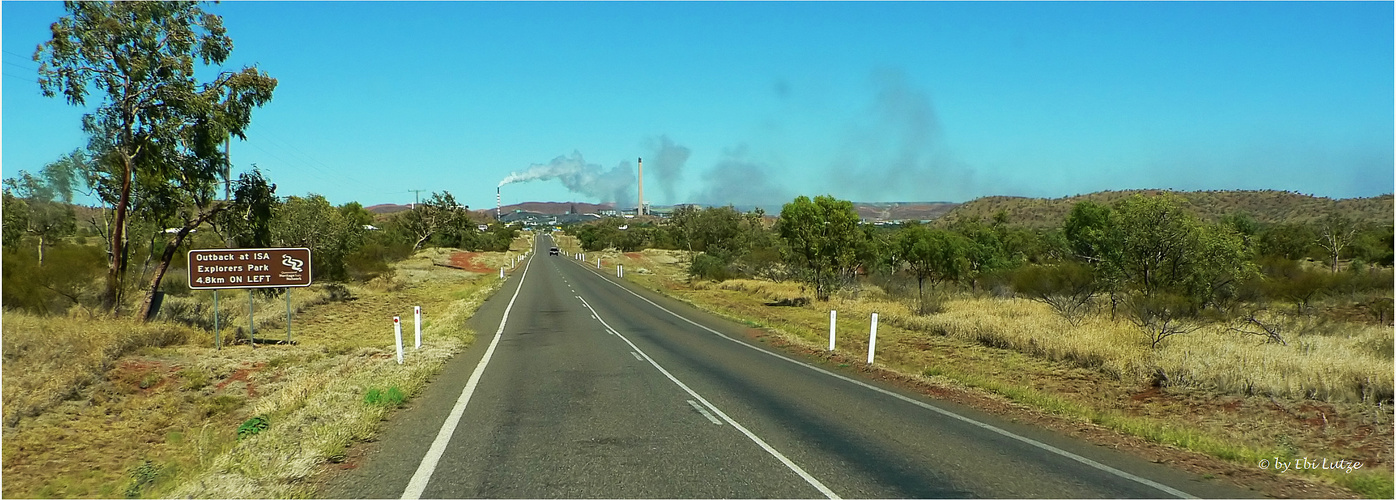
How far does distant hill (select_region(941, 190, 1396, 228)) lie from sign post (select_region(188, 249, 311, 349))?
2952 inches

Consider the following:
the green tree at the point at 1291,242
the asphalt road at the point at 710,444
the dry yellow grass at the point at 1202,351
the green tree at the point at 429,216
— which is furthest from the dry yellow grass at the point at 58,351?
the green tree at the point at 429,216

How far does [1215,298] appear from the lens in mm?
24281

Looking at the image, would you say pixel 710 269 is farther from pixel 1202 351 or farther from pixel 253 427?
pixel 253 427

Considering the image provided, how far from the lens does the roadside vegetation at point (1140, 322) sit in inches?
413

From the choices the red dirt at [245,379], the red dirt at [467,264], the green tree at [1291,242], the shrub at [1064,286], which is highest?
the green tree at [1291,242]

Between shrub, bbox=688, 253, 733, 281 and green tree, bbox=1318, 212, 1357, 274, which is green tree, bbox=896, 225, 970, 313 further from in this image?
green tree, bbox=1318, 212, 1357, 274

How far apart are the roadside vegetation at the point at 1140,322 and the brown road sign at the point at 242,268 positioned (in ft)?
46.2

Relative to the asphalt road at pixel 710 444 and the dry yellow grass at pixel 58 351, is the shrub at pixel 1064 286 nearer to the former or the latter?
the asphalt road at pixel 710 444

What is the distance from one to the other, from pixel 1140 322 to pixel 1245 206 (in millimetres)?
104050

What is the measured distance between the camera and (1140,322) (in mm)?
21578

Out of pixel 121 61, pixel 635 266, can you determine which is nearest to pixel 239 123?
pixel 121 61

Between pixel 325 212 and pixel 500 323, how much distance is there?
20050mm

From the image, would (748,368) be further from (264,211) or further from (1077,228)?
(1077,228)

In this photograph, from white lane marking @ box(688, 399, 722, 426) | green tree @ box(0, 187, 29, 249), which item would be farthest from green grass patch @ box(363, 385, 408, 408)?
green tree @ box(0, 187, 29, 249)
